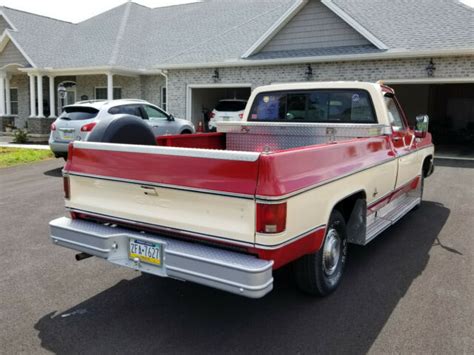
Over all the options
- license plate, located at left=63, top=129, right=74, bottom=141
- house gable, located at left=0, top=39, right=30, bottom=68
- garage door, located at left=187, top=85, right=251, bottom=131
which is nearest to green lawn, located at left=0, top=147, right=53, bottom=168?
license plate, located at left=63, top=129, right=74, bottom=141

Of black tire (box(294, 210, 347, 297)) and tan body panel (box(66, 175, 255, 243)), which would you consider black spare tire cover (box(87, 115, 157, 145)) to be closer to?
tan body panel (box(66, 175, 255, 243))

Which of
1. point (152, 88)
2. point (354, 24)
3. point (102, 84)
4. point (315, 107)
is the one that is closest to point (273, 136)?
point (315, 107)

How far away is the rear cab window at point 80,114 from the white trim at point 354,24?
8776 millimetres

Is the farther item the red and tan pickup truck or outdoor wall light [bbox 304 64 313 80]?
outdoor wall light [bbox 304 64 313 80]

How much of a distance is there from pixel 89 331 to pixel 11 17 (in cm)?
2534

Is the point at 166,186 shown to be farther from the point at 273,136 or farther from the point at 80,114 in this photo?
the point at 80,114

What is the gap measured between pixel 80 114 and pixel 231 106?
7.19 meters

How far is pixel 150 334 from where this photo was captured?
3.52 metres

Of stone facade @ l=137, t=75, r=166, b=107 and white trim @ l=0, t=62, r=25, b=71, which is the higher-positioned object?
white trim @ l=0, t=62, r=25, b=71

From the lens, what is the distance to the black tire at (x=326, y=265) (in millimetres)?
3900

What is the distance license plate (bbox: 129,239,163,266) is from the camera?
3.46 meters

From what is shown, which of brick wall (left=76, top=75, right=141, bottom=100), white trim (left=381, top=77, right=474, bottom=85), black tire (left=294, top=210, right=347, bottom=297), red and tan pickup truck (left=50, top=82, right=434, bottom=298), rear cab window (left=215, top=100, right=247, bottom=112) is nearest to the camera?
red and tan pickup truck (left=50, top=82, right=434, bottom=298)

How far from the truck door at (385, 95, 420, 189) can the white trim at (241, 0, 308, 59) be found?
1065 cm

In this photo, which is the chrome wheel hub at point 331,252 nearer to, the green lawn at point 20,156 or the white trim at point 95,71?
the green lawn at point 20,156
